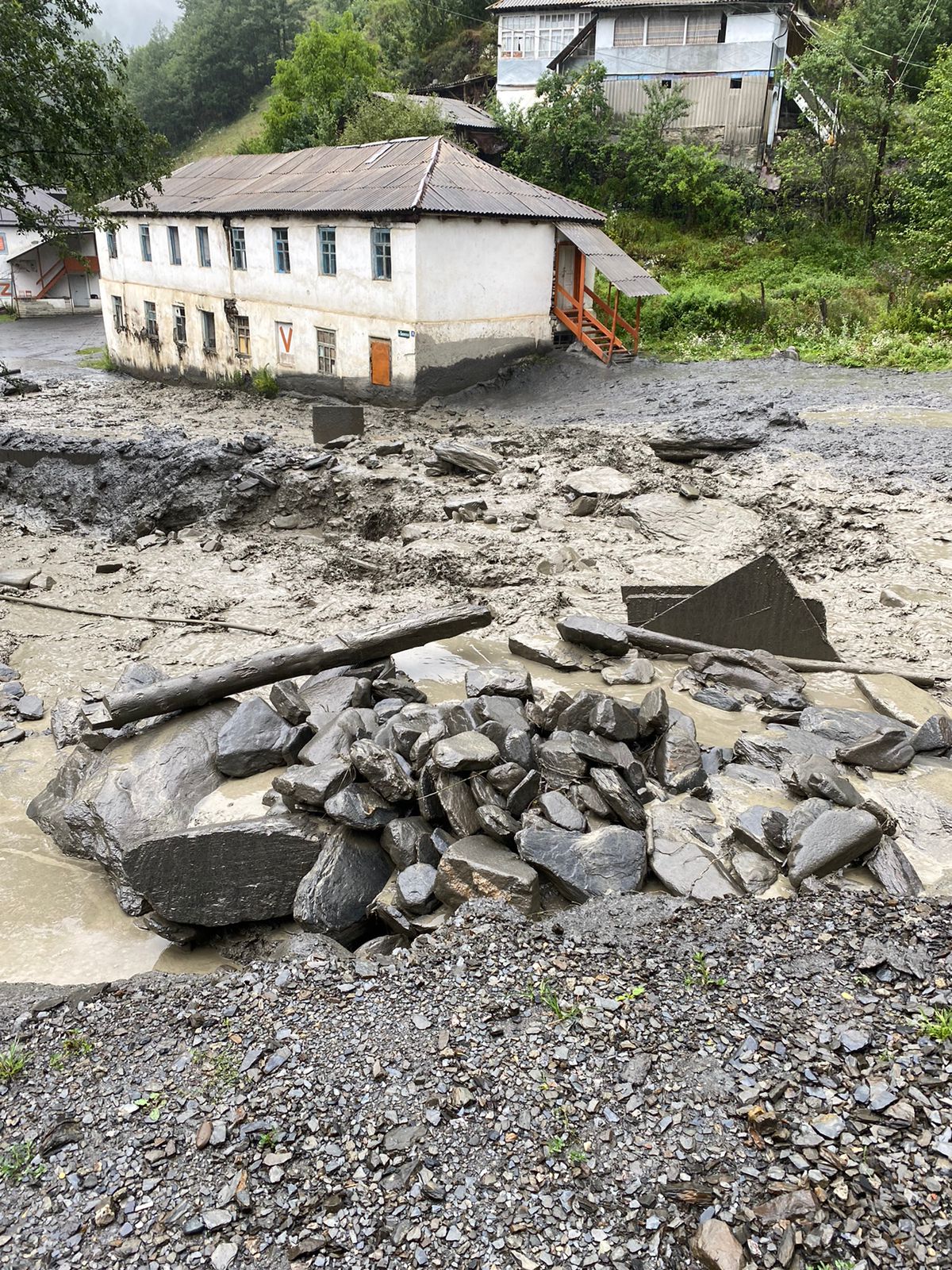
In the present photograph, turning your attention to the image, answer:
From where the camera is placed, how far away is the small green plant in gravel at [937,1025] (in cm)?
371

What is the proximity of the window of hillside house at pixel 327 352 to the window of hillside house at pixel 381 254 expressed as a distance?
7.35 feet

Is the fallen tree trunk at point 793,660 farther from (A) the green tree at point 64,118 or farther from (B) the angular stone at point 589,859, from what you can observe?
(A) the green tree at point 64,118

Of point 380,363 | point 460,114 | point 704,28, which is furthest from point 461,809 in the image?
point 460,114

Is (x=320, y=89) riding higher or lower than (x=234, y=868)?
higher

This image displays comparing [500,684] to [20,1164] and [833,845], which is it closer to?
[833,845]

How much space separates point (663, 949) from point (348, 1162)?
1850 millimetres

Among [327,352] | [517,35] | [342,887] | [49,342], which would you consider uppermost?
[517,35]

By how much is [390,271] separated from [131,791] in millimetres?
17556

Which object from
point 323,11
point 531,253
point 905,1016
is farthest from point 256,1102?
point 323,11

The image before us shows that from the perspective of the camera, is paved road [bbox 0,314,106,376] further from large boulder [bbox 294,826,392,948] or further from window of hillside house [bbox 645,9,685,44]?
large boulder [bbox 294,826,392,948]

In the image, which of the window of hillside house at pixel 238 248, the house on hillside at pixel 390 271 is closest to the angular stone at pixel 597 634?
the house on hillside at pixel 390 271

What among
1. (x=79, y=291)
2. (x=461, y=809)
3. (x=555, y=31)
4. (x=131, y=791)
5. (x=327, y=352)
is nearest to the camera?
(x=461, y=809)

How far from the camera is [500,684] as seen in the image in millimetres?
7383

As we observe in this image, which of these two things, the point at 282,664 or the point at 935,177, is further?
the point at 935,177
